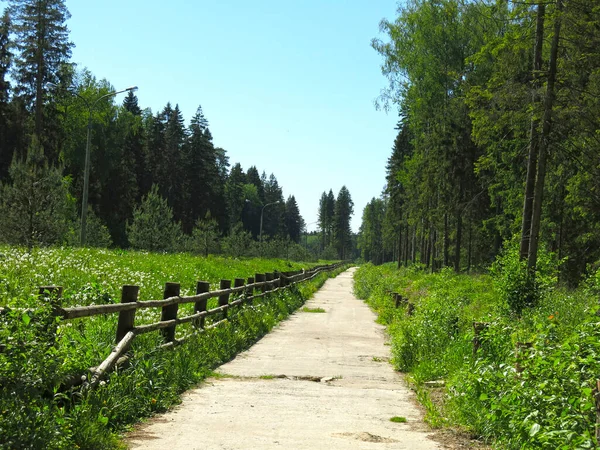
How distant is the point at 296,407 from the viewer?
7555mm

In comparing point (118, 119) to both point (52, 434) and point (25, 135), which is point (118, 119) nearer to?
point (25, 135)

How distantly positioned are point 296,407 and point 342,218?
154098mm

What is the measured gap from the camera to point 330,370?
10.7 m

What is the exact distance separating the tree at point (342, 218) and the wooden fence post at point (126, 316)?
153 metres

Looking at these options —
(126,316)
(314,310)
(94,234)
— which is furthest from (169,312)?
(94,234)

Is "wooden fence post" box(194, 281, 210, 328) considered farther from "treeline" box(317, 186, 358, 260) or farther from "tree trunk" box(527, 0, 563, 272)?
"treeline" box(317, 186, 358, 260)

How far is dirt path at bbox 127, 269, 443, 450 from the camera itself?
19.4 feet

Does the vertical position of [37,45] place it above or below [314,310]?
above

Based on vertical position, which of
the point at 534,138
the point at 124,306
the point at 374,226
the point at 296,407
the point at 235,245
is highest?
the point at 374,226

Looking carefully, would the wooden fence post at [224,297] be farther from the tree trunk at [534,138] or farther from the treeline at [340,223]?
the treeline at [340,223]

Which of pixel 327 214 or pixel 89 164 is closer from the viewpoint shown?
pixel 89 164

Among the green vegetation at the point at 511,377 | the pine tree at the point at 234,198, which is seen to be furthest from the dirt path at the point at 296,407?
the pine tree at the point at 234,198

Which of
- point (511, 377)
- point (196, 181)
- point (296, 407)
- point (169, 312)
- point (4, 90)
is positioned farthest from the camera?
point (196, 181)

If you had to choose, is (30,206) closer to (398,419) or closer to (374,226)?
(398,419)
